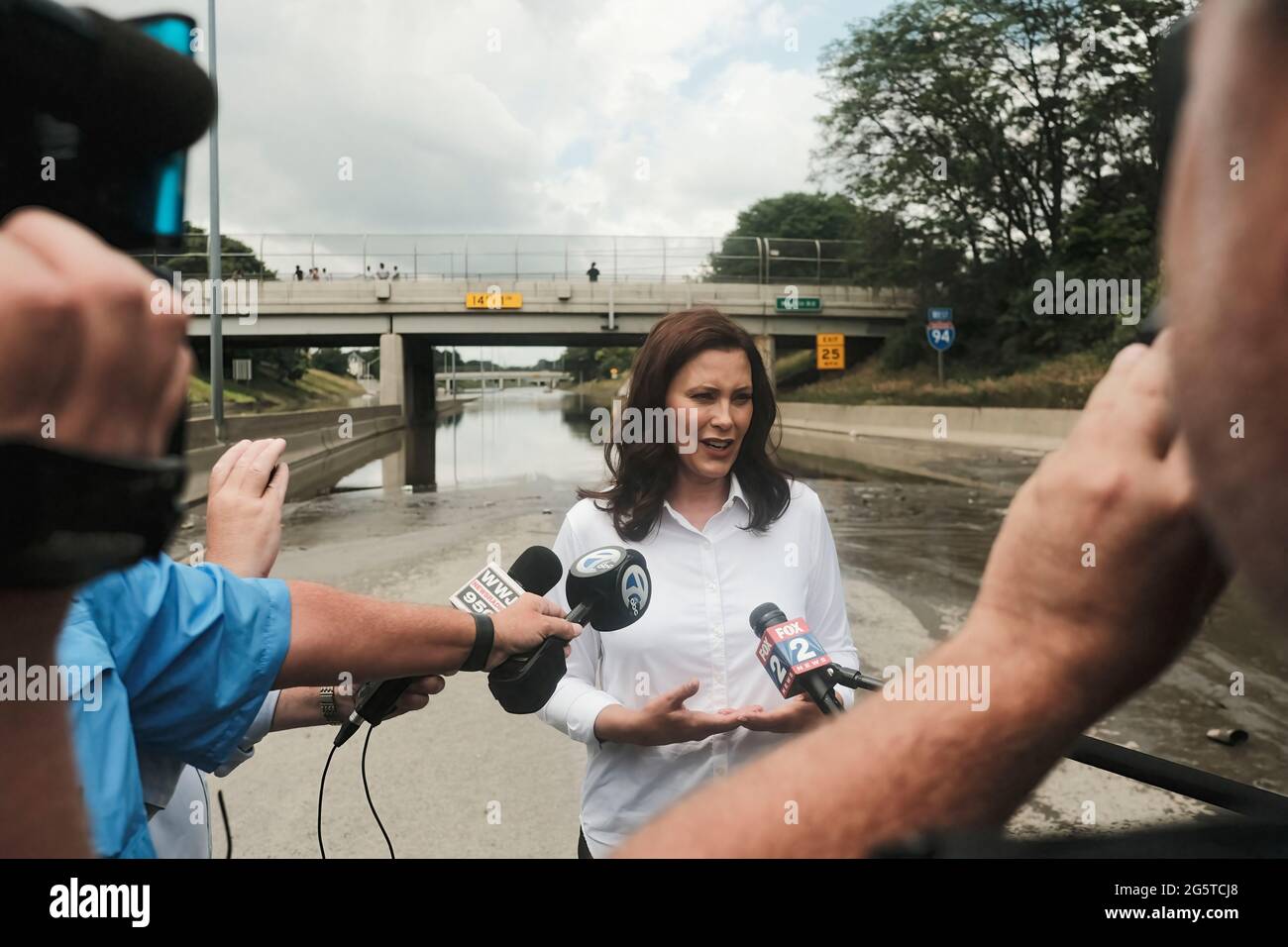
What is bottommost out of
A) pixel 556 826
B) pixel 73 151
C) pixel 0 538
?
pixel 556 826

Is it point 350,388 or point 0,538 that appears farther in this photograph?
point 350,388

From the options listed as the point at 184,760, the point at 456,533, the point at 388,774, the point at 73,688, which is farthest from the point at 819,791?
the point at 456,533

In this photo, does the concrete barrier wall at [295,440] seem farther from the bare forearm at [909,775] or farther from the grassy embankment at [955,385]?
the grassy embankment at [955,385]

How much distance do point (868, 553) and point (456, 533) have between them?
4.53 m

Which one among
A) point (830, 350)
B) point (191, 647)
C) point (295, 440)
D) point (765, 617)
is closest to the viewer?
point (191, 647)

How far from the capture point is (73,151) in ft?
1.67

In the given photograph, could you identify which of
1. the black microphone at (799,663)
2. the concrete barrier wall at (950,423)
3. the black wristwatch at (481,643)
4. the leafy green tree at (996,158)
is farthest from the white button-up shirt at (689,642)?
the leafy green tree at (996,158)

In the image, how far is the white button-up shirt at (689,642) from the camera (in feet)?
7.79

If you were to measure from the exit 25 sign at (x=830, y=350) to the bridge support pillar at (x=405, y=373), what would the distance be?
60.1 ft

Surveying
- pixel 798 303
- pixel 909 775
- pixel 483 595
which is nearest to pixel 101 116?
pixel 909 775

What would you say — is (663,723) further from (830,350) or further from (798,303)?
(830,350)

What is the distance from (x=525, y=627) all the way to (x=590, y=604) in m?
0.28

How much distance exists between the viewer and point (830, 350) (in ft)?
147
